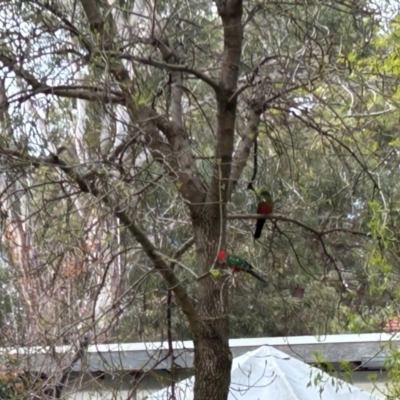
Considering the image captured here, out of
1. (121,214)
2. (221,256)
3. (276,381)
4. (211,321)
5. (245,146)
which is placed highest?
(245,146)

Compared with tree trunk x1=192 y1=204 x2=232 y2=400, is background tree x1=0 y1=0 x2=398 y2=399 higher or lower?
higher

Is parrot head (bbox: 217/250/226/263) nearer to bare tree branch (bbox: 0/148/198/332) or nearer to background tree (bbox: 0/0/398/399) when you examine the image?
background tree (bbox: 0/0/398/399)

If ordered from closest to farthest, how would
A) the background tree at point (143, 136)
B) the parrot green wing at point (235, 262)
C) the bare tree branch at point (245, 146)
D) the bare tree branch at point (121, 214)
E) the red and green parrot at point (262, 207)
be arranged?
1. the bare tree branch at point (121, 214)
2. the background tree at point (143, 136)
3. the bare tree branch at point (245, 146)
4. the parrot green wing at point (235, 262)
5. the red and green parrot at point (262, 207)

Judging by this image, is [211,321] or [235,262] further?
[235,262]

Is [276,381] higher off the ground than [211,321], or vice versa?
[211,321]

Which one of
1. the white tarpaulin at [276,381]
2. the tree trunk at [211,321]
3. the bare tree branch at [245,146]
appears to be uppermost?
the bare tree branch at [245,146]

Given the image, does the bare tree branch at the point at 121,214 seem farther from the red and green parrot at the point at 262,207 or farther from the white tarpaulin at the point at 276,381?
the white tarpaulin at the point at 276,381

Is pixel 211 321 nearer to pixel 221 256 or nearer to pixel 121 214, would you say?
pixel 221 256

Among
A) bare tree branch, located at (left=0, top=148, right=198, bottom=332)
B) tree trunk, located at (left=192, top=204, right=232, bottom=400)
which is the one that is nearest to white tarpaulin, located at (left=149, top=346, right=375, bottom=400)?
tree trunk, located at (left=192, top=204, right=232, bottom=400)

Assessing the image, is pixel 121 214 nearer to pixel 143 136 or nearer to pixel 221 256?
pixel 221 256

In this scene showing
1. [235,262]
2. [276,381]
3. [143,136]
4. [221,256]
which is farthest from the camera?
[276,381]

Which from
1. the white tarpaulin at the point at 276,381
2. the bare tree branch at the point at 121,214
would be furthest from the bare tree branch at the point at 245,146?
the white tarpaulin at the point at 276,381

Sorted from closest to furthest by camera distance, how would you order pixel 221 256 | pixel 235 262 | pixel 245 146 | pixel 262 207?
pixel 221 256, pixel 245 146, pixel 235 262, pixel 262 207

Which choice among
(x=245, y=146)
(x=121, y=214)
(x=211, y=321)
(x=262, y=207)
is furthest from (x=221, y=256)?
(x=262, y=207)
